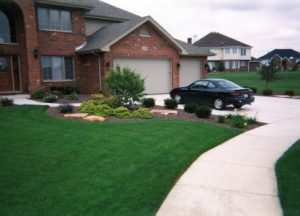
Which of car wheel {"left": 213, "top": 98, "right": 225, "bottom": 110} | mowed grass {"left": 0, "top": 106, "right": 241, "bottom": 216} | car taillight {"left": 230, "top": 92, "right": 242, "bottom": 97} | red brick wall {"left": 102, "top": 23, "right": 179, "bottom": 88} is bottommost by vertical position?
mowed grass {"left": 0, "top": 106, "right": 241, "bottom": 216}

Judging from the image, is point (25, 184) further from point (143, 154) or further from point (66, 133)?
point (66, 133)

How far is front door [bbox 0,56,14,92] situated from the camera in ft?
63.2

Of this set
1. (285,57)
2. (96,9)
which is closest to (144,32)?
(96,9)

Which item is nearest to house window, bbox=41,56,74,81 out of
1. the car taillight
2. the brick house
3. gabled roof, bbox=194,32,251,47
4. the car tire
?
the brick house

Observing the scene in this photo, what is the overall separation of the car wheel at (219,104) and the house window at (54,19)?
11.3m

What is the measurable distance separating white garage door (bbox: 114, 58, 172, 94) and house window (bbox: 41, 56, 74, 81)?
3.74m

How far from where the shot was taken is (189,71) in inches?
1015

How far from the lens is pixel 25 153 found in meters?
7.03

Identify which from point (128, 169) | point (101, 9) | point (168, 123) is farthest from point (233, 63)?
point (128, 169)

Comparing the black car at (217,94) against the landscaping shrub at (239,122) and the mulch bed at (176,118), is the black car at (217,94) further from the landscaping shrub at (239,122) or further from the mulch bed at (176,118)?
the landscaping shrub at (239,122)

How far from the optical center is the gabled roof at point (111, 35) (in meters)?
19.7

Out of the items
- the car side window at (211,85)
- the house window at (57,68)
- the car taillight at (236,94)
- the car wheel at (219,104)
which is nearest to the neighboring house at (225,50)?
the house window at (57,68)

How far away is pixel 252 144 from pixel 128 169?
12.8 feet

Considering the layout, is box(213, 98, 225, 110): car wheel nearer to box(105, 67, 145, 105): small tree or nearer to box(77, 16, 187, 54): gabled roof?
box(105, 67, 145, 105): small tree
